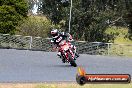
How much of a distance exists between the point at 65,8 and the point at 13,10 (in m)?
6.82

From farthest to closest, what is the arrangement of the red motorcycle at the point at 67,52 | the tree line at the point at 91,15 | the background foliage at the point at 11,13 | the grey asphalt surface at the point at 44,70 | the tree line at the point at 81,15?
the tree line at the point at 91,15 → the tree line at the point at 81,15 → the background foliage at the point at 11,13 → the red motorcycle at the point at 67,52 → the grey asphalt surface at the point at 44,70

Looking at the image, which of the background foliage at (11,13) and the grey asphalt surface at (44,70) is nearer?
the grey asphalt surface at (44,70)

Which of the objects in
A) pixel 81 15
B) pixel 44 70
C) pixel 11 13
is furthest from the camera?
pixel 81 15

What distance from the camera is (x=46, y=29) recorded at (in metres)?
42.8

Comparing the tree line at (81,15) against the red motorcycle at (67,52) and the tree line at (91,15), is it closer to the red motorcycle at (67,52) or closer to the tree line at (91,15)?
the tree line at (91,15)

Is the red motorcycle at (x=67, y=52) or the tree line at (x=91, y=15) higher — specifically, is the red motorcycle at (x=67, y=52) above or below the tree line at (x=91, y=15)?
above

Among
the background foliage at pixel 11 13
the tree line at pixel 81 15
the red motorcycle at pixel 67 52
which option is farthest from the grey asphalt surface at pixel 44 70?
the tree line at pixel 81 15

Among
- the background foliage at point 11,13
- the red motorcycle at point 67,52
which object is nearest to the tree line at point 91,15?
the background foliage at point 11,13

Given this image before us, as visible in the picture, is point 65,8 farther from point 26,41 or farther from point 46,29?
point 26,41

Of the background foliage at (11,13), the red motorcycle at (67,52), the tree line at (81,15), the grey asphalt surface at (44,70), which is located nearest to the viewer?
the grey asphalt surface at (44,70)

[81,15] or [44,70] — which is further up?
[44,70]

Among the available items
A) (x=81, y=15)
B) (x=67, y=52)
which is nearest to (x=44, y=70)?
(x=67, y=52)

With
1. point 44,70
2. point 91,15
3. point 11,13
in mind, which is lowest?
point 91,15

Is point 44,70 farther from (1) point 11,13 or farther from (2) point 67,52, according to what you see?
(1) point 11,13
